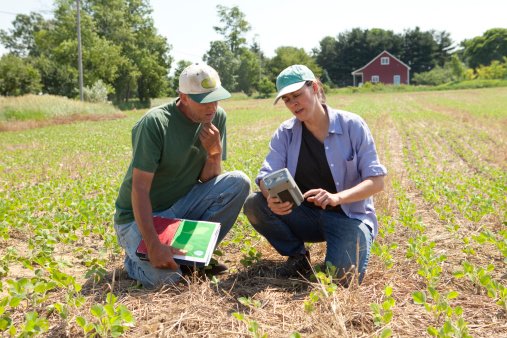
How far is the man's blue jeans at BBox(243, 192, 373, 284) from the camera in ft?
10.3

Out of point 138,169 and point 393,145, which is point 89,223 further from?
point 393,145

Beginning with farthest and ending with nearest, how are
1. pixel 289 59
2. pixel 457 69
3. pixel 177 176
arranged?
pixel 289 59 < pixel 457 69 < pixel 177 176

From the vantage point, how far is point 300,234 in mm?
3516

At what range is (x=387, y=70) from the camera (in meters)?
65.8

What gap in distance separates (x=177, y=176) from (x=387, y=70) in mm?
66430

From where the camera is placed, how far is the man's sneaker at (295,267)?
3373 millimetres

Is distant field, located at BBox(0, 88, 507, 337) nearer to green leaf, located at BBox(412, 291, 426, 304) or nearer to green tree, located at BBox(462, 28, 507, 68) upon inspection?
green leaf, located at BBox(412, 291, 426, 304)

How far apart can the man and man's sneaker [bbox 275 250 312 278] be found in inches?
17.9

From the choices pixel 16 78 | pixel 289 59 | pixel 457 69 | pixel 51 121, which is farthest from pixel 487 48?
pixel 51 121

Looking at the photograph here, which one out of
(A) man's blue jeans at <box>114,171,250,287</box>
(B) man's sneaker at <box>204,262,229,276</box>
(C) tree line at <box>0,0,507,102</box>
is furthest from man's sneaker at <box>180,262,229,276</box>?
(C) tree line at <box>0,0,507,102</box>

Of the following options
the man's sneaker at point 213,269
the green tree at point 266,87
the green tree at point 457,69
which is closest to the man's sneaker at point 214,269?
the man's sneaker at point 213,269

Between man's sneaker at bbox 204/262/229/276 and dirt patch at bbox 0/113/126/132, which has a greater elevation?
dirt patch at bbox 0/113/126/132

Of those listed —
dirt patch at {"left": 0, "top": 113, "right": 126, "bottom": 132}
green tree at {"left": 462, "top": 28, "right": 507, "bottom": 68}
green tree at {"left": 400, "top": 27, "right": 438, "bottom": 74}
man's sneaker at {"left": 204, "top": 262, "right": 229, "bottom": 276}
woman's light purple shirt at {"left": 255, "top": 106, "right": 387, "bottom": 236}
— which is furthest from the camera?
green tree at {"left": 462, "top": 28, "right": 507, "bottom": 68}

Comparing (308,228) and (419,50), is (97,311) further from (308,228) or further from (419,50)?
(419,50)
